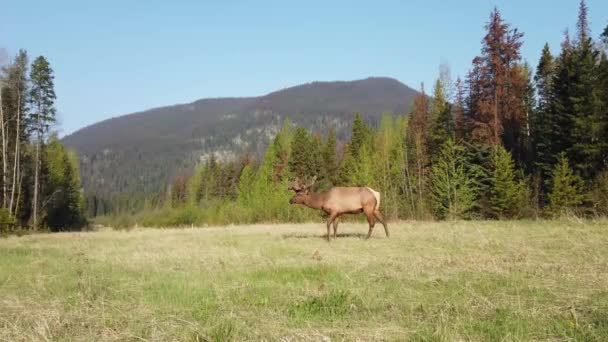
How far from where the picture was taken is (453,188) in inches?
1492

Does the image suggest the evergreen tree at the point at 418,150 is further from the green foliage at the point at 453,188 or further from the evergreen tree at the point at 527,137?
the evergreen tree at the point at 527,137

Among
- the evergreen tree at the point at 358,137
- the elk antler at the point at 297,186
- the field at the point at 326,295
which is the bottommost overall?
the field at the point at 326,295

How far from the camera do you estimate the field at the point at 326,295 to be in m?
5.30

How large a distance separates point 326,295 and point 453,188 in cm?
3275

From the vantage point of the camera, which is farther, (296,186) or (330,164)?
(330,164)

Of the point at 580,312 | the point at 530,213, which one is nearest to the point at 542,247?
the point at 580,312

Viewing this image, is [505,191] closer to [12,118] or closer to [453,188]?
[453,188]

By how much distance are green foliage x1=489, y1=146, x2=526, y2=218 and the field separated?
2450cm

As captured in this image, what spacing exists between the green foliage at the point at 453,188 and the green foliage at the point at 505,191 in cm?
159

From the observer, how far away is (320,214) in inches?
1946

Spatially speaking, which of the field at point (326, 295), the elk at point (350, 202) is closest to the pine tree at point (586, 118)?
the elk at point (350, 202)

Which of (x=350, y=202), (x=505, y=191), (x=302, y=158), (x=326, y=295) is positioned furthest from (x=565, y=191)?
(x=302, y=158)

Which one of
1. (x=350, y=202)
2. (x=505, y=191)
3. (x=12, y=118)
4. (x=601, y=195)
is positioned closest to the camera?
(x=350, y=202)

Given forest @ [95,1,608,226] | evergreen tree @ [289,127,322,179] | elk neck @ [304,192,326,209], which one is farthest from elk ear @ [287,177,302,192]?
evergreen tree @ [289,127,322,179]
